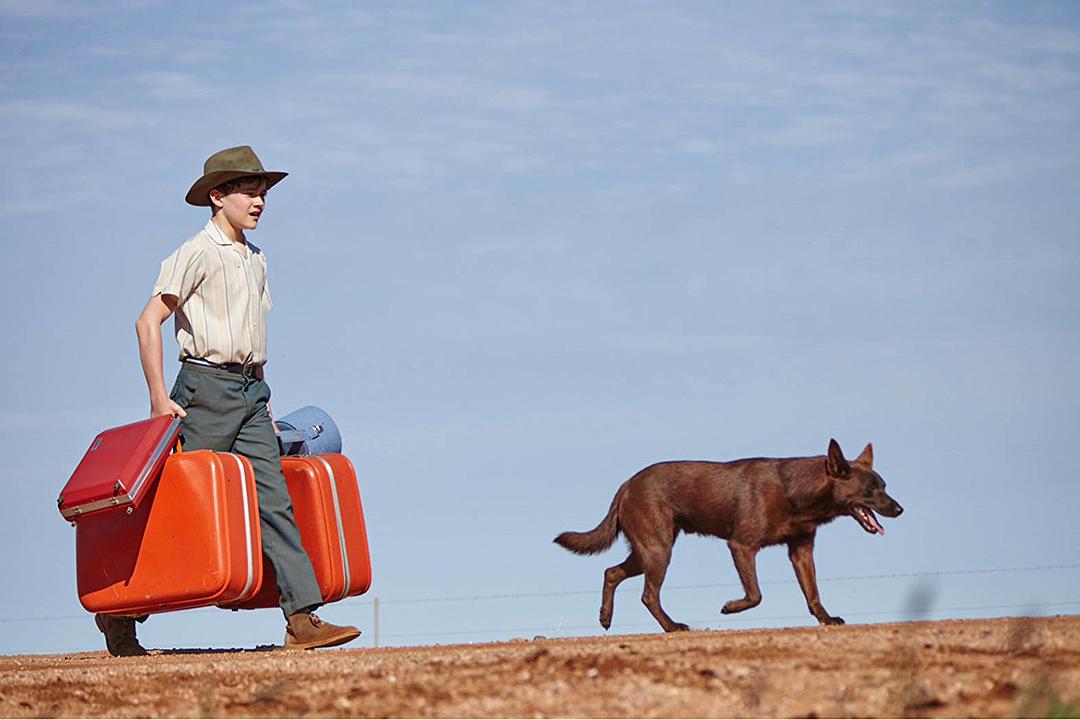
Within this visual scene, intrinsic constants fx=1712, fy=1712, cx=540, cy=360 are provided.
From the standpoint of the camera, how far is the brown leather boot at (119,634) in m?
8.17

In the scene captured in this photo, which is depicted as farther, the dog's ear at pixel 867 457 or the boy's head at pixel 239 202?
the dog's ear at pixel 867 457

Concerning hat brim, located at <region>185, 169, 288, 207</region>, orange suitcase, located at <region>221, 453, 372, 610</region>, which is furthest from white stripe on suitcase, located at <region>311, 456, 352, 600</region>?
hat brim, located at <region>185, 169, 288, 207</region>

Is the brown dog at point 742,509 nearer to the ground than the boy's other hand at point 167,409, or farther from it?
nearer to the ground

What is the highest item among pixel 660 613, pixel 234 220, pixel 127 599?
pixel 234 220

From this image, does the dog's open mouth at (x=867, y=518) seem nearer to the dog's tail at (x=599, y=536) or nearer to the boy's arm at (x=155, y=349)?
the dog's tail at (x=599, y=536)

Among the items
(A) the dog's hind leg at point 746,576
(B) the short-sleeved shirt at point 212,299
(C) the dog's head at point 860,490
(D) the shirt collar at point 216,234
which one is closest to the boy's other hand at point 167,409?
(B) the short-sleeved shirt at point 212,299

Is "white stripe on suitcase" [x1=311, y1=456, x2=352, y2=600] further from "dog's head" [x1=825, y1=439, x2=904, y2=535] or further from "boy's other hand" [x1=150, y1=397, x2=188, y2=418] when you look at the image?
"dog's head" [x1=825, y1=439, x2=904, y2=535]

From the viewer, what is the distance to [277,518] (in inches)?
294

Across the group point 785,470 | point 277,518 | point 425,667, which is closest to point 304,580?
point 277,518

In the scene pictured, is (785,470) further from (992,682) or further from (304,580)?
(992,682)

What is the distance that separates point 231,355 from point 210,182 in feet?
2.62

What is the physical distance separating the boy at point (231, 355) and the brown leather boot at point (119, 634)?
3.70 feet

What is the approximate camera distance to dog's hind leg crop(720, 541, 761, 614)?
894cm

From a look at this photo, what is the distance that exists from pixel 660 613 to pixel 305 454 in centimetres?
234
